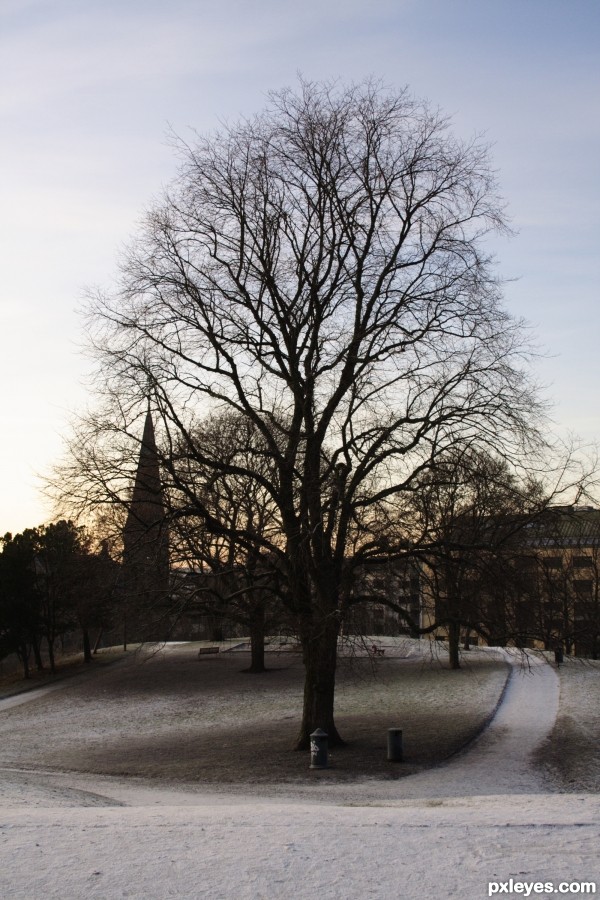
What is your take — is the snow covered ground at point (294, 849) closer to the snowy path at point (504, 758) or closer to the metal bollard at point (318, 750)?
the snowy path at point (504, 758)

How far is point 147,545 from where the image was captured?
59.5ft

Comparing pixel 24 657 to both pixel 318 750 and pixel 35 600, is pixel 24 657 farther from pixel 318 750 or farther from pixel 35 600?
pixel 318 750

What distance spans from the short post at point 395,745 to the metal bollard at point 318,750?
1.53 meters

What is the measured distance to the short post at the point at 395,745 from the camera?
1852cm

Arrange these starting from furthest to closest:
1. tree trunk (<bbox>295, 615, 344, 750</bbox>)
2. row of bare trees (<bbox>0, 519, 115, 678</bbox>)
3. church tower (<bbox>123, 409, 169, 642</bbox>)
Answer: row of bare trees (<bbox>0, 519, 115, 678</bbox>) → tree trunk (<bbox>295, 615, 344, 750</bbox>) → church tower (<bbox>123, 409, 169, 642</bbox>)

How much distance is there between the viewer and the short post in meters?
18.5

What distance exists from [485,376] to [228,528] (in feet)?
20.3

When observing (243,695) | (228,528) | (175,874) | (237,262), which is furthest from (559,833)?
(243,695)

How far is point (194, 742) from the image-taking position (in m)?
22.3

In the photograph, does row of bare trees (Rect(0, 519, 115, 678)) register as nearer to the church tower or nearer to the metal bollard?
the church tower

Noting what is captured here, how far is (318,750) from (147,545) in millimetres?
5330

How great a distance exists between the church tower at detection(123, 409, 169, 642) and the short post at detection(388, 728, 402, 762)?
5.38 metres

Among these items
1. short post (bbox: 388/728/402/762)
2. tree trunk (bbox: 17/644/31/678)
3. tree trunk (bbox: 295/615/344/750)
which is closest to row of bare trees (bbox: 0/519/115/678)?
tree trunk (bbox: 17/644/31/678)

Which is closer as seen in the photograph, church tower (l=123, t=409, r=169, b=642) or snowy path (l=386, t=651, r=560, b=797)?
snowy path (l=386, t=651, r=560, b=797)
